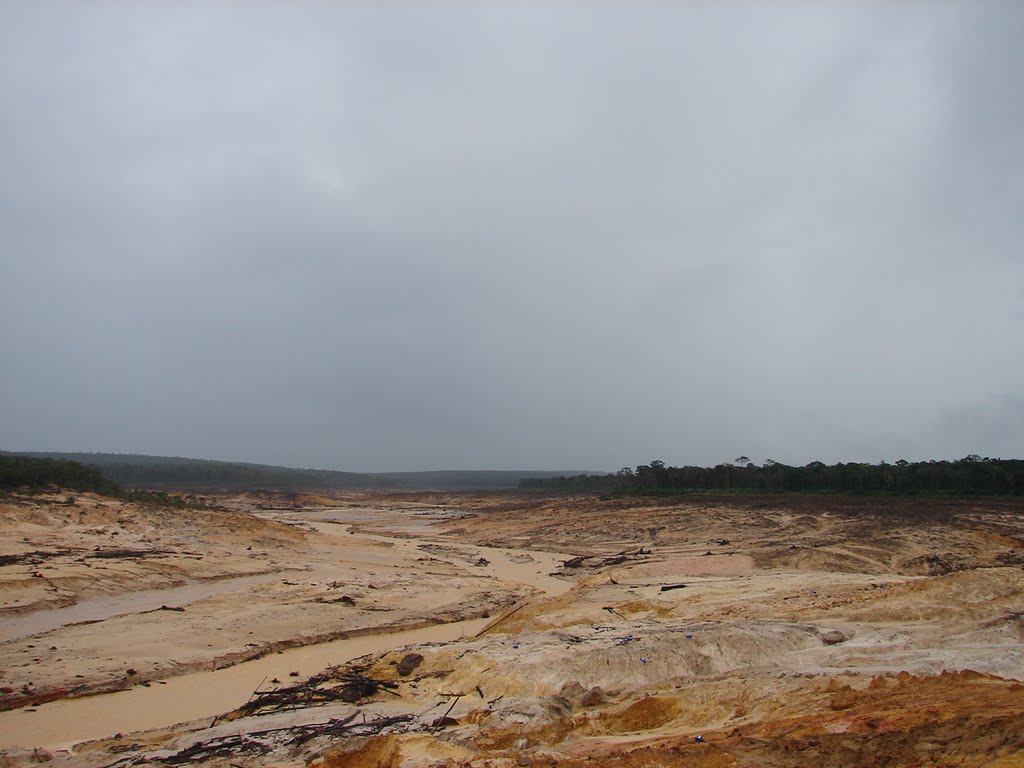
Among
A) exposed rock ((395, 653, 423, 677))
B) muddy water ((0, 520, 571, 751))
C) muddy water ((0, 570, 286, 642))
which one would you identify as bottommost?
muddy water ((0, 570, 286, 642))

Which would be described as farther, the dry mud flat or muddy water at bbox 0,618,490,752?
muddy water at bbox 0,618,490,752

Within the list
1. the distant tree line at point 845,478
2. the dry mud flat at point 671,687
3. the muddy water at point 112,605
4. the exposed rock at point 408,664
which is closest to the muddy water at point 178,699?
the dry mud flat at point 671,687

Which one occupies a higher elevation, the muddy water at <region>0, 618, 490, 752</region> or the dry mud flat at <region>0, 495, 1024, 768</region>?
the dry mud flat at <region>0, 495, 1024, 768</region>

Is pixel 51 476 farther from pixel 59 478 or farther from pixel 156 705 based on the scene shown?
A: pixel 156 705

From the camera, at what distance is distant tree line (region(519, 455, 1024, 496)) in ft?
173

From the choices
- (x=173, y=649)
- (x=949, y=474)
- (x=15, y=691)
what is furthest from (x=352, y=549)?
(x=949, y=474)

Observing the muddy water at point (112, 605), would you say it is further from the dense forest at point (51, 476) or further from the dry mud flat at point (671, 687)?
the dense forest at point (51, 476)

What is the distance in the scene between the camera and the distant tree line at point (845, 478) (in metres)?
52.8

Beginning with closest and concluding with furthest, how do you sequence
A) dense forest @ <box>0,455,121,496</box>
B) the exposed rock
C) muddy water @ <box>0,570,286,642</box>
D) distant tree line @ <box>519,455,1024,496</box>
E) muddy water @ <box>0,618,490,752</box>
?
muddy water @ <box>0,618,490,752</box> → the exposed rock → muddy water @ <box>0,570,286,642</box> → dense forest @ <box>0,455,121,496</box> → distant tree line @ <box>519,455,1024,496</box>

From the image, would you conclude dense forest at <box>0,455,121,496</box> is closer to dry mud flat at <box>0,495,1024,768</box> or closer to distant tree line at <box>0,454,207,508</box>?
distant tree line at <box>0,454,207,508</box>

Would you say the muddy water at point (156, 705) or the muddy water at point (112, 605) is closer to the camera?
the muddy water at point (156, 705)

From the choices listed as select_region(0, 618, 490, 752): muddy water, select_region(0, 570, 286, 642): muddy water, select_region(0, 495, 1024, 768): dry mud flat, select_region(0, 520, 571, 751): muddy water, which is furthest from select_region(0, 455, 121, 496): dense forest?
select_region(0, 618, 490, 752): muddy water

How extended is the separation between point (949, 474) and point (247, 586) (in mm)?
61365

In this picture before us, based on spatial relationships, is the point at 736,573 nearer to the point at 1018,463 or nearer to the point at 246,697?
the point at 246,697
